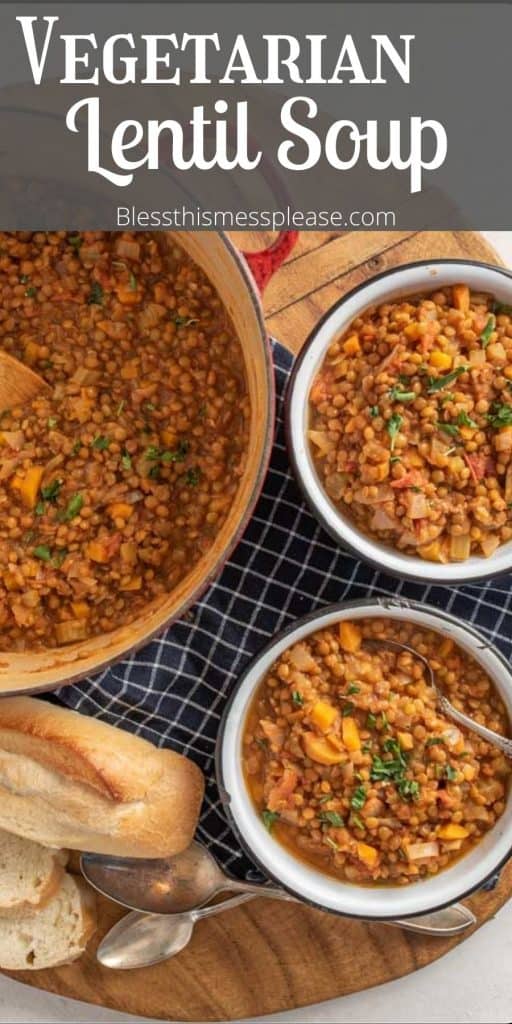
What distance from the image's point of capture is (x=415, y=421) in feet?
11.3

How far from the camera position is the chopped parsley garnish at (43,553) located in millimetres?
3713

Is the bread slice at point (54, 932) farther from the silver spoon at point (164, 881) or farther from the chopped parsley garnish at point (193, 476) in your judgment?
the chopped parsley garnish at point (193, 476)

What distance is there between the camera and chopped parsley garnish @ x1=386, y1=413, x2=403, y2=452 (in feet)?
11.1

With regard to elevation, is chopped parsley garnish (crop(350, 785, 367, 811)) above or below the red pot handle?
below

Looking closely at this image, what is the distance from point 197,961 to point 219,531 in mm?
1635

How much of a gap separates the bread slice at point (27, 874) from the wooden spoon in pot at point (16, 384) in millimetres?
1598

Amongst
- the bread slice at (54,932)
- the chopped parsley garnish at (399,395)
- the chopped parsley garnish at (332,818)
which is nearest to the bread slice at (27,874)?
the bread slice at (54,932)

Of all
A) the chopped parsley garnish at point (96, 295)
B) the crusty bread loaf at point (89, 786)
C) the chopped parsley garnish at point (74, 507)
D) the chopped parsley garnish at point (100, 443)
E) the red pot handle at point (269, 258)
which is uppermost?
the red pot handle at point (269, 258)

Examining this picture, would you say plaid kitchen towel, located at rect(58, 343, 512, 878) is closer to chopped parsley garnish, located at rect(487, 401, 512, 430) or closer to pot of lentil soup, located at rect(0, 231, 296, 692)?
pot of lentil soup, located at rect(0, 231, 296, 692)

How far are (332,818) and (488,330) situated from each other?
5.47ft

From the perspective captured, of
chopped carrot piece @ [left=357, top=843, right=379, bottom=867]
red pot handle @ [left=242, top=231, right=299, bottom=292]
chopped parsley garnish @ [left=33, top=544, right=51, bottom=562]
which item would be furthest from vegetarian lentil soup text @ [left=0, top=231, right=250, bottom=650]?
chopped carrot piece @ [left=357, top=843, right=379, bottom=867]

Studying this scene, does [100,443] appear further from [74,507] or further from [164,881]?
[164,881]

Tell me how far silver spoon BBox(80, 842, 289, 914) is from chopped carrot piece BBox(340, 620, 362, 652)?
0.91m

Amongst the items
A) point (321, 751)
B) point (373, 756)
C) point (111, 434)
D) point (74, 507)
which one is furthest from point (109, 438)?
point (373, 756)
